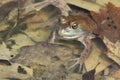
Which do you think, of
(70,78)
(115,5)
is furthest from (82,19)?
(70,78)

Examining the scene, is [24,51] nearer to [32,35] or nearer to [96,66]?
[32,35]

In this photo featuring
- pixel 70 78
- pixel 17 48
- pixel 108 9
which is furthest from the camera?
pixel 108 9

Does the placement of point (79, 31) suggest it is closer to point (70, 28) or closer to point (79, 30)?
point (79, 30)

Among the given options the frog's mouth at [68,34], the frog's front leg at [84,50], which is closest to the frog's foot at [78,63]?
the frog's front leg at [84,50]

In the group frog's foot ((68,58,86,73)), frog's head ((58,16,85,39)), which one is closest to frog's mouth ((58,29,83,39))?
frog's head ((58,16,85,39))

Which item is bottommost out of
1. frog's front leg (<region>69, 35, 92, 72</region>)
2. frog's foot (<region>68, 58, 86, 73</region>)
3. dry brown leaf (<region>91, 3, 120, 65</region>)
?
frog's foot (<region>68, 58, 86, 73</region>)

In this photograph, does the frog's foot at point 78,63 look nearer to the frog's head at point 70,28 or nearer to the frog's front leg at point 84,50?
the frog's front leg at point 84,50

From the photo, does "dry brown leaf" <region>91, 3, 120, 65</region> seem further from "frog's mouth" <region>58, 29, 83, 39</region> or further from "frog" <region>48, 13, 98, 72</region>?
"frog's mouth" <region>58, 29, 83, 39</region>

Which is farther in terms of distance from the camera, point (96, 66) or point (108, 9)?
point (108, 9)
